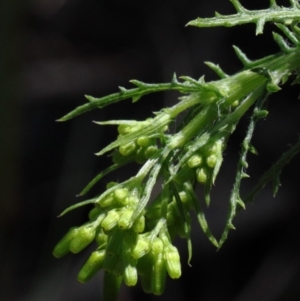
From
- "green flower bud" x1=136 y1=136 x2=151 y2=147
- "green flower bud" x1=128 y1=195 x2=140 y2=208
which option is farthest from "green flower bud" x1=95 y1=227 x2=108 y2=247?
"green flower bud" x1=136 y1=136 x2=151 y2=147

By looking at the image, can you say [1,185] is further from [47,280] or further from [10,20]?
[10,20]

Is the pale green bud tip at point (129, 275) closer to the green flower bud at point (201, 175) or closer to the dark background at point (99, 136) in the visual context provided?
the green flower bud at point (201, 175)

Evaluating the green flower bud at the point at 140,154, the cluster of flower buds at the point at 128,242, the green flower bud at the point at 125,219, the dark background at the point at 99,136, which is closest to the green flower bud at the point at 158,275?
the cluster of flower buds at the point at 128,242

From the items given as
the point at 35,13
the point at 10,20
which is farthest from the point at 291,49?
the point at 35,13

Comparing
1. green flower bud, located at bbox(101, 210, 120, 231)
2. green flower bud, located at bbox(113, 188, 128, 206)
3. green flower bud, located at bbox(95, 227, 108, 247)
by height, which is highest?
green flower bud, located at bbox(113, 188, 128, 206)

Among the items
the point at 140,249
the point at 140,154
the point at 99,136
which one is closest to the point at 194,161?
the point at 140,154

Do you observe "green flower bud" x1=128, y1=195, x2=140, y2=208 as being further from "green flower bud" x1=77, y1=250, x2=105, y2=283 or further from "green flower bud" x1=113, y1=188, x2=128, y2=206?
"green flower bud" x1=77, y1=250, x2=105, y2=283

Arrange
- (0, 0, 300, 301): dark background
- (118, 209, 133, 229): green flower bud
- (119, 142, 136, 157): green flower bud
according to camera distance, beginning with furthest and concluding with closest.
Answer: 1. (0, 0, 300, 301): dark background
2. (119, 142, 136, 157): green flower bud
3. (118, 209, 133, 229): green flower bud

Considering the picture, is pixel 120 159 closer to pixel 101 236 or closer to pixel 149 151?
pixel 149 151
